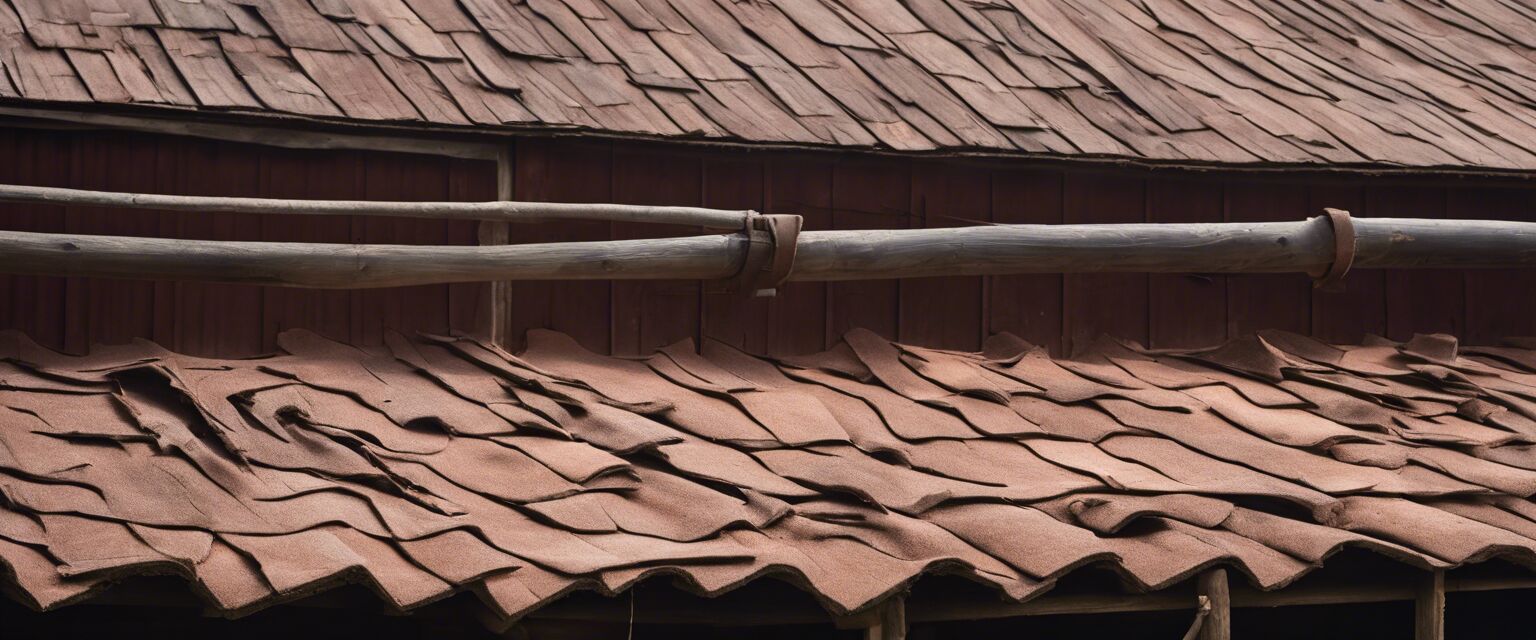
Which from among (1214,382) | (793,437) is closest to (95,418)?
(793,437)

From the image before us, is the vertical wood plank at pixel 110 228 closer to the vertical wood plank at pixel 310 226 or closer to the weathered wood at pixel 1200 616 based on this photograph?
the vertical wood plank at pixel 310 226

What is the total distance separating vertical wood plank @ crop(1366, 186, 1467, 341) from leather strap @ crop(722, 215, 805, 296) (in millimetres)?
3355

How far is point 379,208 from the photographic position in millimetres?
6082

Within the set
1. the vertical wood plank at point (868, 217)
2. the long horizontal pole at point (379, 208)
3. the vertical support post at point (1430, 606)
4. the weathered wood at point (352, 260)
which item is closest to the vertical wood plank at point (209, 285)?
the long horizontal pole at point (379, 208)

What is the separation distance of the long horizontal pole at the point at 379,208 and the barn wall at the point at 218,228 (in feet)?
0.96

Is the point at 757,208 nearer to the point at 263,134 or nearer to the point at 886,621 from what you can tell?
the point at 263,134

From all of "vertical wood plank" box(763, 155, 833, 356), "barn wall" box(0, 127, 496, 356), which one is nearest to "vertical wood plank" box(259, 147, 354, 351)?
"barn wall" box(0, 127, 496, 356)

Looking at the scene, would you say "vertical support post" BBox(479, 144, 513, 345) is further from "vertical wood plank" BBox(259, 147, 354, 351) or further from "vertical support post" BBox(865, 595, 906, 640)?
"vertical support post" BBox(865, 595, 906, 640)

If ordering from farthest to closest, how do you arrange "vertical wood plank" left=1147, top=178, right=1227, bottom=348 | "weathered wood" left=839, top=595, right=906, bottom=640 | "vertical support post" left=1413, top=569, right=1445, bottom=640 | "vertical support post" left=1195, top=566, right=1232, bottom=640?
"vertical wood plank" left=1147, top=178, right=1227, bottom=348 < "vertical support post" left=1413, top=569, right=1445, bottom=640 < "vertical support post" left=1195, top=566, right=1232, bottom=640 < "weathered wood" left=839, top=595, right=906, bottom=640

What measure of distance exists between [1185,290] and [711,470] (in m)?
3.23

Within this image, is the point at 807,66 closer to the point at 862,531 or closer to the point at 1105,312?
the point at 1105,312

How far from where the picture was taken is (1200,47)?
9.01 meters

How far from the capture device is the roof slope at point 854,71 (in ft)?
22.1

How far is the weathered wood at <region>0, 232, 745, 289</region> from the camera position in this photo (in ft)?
18.9
